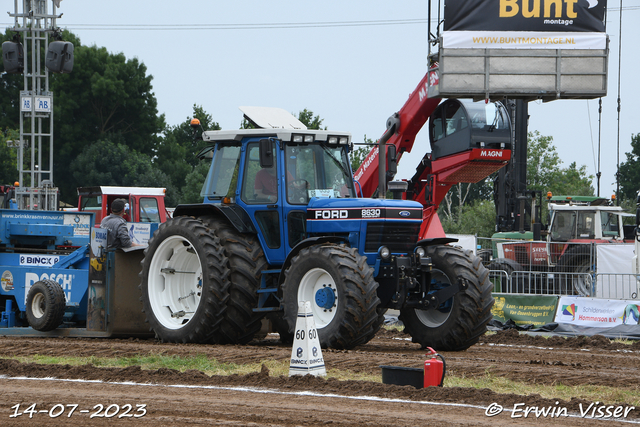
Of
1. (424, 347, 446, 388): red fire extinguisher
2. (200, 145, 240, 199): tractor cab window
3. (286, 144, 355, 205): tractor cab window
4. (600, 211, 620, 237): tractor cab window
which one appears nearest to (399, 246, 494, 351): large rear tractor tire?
(286, 144, 355, 205): tractor cab window

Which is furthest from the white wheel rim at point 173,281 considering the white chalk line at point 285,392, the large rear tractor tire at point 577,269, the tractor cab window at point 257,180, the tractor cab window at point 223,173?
the large rear tractor tire at point 577,269

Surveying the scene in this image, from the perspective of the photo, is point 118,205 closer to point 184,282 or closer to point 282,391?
point 184,282

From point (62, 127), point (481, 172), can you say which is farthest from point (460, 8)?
point (62, 127)

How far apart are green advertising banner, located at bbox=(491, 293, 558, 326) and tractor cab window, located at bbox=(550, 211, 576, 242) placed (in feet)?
23.0

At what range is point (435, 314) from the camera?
416 inches

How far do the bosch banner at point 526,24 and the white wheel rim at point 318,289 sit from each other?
34.4 feet

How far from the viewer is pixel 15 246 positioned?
14.1m

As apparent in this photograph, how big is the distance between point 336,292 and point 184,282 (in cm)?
257

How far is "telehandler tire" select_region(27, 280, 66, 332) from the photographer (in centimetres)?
1156

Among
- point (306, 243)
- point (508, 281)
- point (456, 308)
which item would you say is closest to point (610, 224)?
point (508, 281)

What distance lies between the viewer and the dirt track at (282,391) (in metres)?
5.81

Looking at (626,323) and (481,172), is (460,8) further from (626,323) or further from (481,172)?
(626,323)

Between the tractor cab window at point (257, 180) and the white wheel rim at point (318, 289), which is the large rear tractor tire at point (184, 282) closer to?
the tractor cab window at point (257, 180)

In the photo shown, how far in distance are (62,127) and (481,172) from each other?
134 ft
